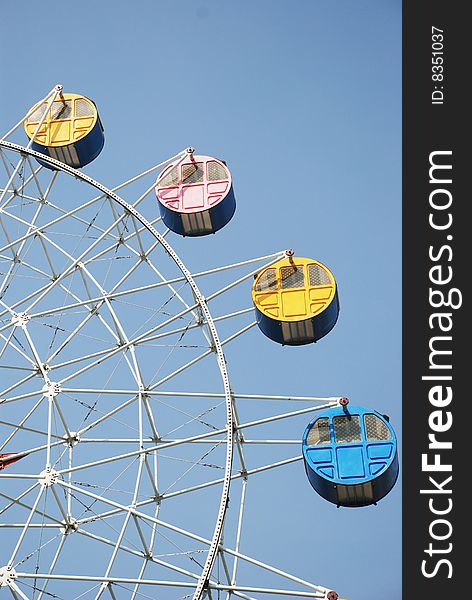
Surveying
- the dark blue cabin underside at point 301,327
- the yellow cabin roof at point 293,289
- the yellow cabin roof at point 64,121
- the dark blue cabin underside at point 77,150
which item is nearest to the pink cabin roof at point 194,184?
the dark blue cabin underside at point 77,150

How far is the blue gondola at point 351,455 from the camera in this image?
25.8 meters

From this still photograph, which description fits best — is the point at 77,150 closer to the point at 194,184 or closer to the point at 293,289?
the point at 194,184

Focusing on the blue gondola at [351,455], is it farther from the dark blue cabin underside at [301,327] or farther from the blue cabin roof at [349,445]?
the dark blue cabin underside at [301,327]

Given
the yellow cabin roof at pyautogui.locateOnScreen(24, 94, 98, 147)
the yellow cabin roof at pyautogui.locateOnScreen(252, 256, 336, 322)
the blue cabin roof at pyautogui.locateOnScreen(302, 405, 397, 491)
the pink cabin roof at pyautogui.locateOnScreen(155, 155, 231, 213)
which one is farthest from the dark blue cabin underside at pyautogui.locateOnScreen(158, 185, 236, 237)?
the blue cabin roof at pyautogui.locateOnScreen(302, 405, 397, 491)

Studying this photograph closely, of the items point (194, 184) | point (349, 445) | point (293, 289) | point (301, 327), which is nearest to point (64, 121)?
point (194, 184)

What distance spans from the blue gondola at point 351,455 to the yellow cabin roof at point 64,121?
1061 cm

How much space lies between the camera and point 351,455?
2611 centimetres

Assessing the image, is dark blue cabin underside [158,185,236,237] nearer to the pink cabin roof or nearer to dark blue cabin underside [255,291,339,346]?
the pink cabin roof

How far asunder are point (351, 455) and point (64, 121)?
40.9 feet

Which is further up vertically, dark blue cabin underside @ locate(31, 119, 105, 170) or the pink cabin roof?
dark blue cabin underside @ locate(31, 119, 105, 170)

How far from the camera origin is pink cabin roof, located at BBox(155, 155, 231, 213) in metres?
30.4

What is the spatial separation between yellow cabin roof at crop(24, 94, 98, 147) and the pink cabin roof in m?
2.73

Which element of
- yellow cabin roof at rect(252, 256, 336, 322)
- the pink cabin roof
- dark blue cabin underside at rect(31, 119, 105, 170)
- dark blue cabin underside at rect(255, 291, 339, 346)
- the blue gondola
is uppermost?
dark blue cabin underside at rect(31, 119, 105, 170)

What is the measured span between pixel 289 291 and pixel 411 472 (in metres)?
6.18
